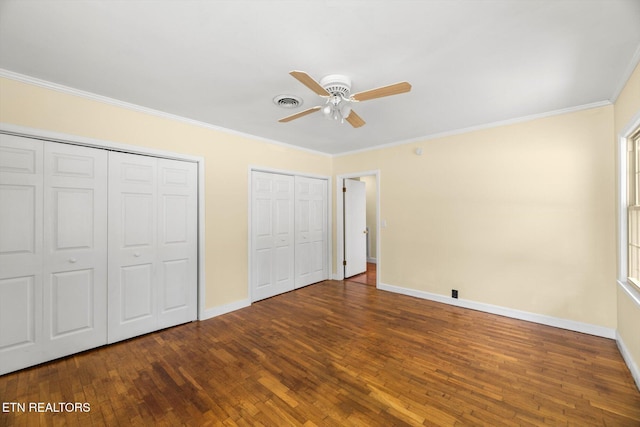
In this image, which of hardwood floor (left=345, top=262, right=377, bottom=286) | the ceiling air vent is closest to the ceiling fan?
the ceiling air vent

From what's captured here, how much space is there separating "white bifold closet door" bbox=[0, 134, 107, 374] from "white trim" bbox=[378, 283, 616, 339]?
13.4 feet

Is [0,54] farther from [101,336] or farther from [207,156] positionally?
[101,336]

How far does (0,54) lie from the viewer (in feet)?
6.50

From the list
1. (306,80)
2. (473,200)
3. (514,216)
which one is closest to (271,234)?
(306,80)

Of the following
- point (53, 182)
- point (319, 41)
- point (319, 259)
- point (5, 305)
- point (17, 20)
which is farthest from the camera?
point (319, 259)

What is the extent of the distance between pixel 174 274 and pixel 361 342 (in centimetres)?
234

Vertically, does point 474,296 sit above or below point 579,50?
below

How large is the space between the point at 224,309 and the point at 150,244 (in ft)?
4.25

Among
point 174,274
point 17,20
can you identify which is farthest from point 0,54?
point 174,274

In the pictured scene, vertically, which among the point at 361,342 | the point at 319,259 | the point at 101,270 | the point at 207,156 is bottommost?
the point at 361,342

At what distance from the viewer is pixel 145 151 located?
2986 mm

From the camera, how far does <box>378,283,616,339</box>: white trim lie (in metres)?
2.90

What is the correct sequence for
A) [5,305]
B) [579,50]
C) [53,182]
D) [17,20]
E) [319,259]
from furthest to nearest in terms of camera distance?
[319,259] < [53,182] < [5,305] < [579,50] < [17,20]

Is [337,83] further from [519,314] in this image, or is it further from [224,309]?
[519,314]
